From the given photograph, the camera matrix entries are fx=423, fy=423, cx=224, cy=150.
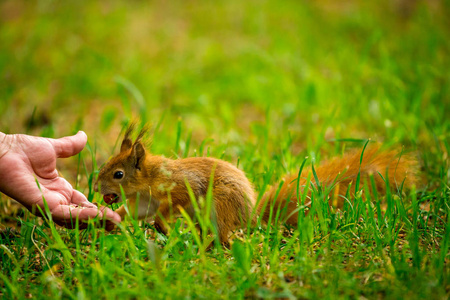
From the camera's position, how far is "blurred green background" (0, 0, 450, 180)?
11.3ft

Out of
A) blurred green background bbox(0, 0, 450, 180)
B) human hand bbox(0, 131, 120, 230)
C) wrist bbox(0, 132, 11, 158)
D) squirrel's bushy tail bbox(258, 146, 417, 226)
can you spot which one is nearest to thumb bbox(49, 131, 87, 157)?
human hand bbox(0, 131, 120, 230)

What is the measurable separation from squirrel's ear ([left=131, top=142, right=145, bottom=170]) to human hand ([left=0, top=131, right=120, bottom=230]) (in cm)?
26

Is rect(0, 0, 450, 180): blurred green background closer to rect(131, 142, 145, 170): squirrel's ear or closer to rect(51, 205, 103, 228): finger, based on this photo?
rect(131, 142, 145, 170): squirrel's ear

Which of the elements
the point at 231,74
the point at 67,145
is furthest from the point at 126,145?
the point at 231,74

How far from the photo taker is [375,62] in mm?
4969

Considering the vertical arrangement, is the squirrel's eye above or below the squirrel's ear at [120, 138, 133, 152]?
below

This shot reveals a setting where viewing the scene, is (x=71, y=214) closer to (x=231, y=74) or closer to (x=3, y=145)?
(x=3, y=145)

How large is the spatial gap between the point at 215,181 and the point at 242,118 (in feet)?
7.44

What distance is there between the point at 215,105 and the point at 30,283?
2957 mm

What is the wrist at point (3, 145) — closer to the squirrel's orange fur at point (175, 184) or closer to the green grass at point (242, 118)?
the green grass at point (242, 118)

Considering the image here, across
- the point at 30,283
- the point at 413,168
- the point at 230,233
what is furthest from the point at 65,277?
the point at 413,168

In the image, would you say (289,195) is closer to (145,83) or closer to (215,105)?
(215,105)

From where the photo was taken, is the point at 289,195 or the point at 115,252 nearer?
the point at 115,252

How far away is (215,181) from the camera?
2.12 metres
